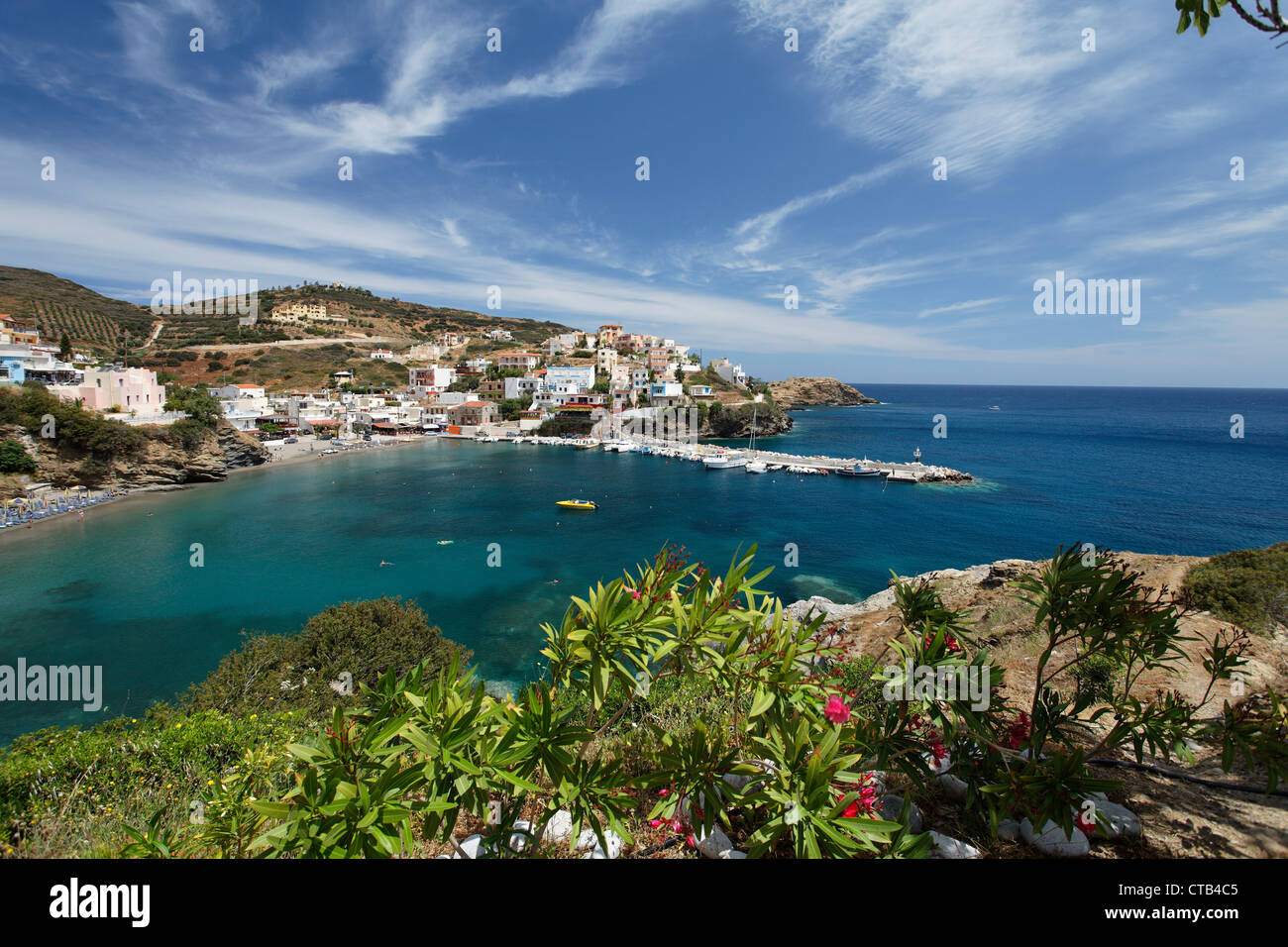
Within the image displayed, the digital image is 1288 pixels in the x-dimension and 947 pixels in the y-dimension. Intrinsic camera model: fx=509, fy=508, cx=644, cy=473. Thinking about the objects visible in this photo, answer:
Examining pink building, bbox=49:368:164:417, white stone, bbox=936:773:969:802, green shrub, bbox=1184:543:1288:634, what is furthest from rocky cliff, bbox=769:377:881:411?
white stone, bbox=936:773:969:802

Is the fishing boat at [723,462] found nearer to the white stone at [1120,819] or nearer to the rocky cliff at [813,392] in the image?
the white stone at [1120,819]

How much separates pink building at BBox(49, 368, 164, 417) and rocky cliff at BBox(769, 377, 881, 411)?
9367 cm

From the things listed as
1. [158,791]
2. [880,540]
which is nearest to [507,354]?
[880,540]

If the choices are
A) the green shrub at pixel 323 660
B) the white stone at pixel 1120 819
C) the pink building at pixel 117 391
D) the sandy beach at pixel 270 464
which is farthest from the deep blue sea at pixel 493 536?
the white stone at pixel 1120 819

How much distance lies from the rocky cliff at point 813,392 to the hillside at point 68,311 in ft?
334

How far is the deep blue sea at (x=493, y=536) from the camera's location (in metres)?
14.5

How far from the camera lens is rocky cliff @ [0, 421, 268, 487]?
2647cm

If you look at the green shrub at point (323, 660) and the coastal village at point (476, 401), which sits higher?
the coastal village at point (476, 401)

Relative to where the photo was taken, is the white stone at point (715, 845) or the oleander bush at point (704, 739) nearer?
the oleander bush at point (704, 739)

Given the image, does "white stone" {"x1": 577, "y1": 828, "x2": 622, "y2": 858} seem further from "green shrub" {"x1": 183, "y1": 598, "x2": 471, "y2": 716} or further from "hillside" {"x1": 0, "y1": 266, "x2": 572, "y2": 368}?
"hillside" {"x1": 0, "y1": 266, "x2": 572, "y2": 368}

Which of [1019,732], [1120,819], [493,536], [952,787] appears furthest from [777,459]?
[1120,819]
